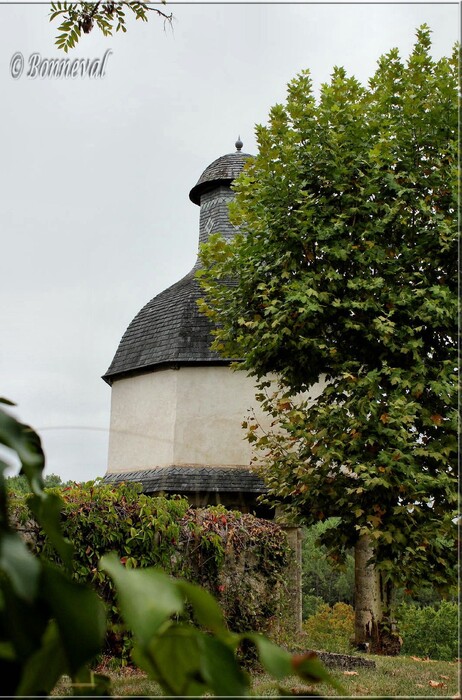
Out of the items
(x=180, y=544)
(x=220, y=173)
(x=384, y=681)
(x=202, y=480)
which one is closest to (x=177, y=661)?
(x=180, y=544)

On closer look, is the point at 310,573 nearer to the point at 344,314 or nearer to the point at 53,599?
the point at 344,314

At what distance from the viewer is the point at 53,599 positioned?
614mm

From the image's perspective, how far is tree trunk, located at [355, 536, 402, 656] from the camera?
13.3 meters

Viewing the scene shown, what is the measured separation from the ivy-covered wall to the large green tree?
1.79 metres

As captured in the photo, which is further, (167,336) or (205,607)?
(167,336)

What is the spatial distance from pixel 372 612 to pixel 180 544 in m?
6.02

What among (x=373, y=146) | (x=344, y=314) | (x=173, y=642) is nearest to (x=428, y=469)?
(x=344, y=314)

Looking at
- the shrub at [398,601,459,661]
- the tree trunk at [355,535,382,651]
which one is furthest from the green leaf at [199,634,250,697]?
the shrub at [398,601,459,661]

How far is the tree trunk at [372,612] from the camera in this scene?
1333 cm

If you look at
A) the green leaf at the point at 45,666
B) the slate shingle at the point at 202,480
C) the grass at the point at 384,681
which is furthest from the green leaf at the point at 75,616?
the slate shingle at the point at 202,480

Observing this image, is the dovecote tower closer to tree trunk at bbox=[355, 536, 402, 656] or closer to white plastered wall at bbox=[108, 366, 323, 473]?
white plastered wall at bbox=[108, 366, 323, 473]

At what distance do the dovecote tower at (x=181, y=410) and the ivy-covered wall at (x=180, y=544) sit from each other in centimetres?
745

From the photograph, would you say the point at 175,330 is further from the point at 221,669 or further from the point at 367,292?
the point at 221,669

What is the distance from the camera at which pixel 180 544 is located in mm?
9117
